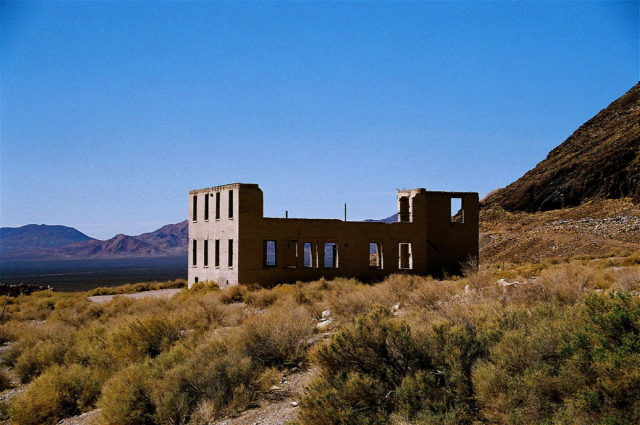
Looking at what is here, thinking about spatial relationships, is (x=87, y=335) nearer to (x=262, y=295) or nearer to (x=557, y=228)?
(x=262, y=295)

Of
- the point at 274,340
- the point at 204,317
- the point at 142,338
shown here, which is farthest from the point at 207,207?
the point at 274,340

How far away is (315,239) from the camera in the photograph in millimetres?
28453

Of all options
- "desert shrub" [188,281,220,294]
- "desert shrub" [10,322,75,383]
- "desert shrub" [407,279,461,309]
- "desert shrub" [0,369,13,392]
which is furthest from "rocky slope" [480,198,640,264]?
"desert shrub" [0,369,13,392]

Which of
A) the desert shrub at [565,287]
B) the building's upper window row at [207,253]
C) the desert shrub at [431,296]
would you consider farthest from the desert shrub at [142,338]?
the building's upper window row at [207,253]

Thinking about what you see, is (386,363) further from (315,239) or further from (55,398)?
(315,239)

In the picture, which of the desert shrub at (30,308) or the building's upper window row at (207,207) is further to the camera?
the building's upper window row at (207,207)

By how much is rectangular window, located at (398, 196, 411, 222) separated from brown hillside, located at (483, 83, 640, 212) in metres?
26.2

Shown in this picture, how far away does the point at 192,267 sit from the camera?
103 feet

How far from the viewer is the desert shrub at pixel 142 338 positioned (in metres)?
12.7

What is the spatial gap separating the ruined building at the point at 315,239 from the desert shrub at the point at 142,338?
492 inches

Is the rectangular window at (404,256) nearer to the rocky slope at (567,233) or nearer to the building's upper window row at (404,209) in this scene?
the building's upper window row at (404,209)

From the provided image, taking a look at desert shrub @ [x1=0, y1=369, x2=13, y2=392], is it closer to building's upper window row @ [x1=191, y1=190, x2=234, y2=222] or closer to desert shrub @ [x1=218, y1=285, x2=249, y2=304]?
desert shrub @ [x1=218, y1=285, x2=249, y2=304]

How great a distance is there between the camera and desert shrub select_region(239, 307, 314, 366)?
36.2 ft

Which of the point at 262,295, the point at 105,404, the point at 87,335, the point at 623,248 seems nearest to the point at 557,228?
the point at 623,248
